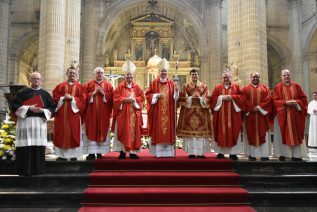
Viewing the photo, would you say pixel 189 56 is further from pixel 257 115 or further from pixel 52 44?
pixel 257 115

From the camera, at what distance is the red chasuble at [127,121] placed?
6.24 meters

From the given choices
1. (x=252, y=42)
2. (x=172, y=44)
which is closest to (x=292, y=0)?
(x=172, y=44)

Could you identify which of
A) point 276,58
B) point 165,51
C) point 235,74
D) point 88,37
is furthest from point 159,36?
point 235,74

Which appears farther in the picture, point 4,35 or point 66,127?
point 4,35

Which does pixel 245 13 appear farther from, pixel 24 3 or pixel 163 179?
pixel 24 3

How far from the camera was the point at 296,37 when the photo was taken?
1945 centimetres

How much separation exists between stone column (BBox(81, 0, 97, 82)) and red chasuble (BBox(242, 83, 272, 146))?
45.9 feet

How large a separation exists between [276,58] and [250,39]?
11360 millimetres

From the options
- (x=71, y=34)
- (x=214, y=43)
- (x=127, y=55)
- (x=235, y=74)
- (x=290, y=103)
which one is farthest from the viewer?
(x=127, y=55)

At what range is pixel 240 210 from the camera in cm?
475

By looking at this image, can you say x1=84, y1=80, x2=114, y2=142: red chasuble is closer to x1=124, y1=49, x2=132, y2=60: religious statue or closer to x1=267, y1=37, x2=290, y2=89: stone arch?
x1=267, y1=37, x2=290, y2=89: stone arch

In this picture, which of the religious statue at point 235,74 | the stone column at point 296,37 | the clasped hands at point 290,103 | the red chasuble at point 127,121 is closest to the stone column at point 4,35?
the religious statue at point 235,74

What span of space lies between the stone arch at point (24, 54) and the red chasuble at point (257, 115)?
16467mm

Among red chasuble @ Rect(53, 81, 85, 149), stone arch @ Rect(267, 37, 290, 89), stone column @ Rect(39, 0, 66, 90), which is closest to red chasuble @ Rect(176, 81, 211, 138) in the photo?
red chasuble @ Rect(53, 81, 85, 149)
